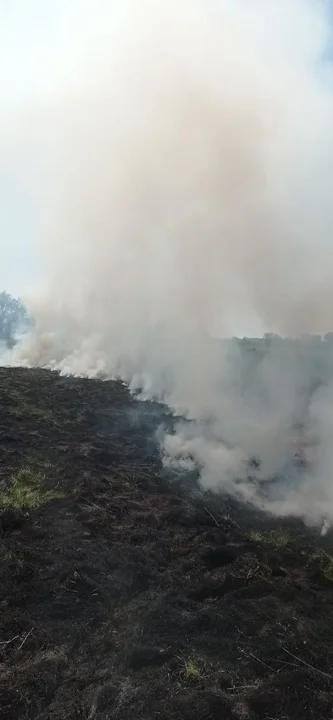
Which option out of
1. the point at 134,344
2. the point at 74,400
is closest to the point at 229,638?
the point at 74,400

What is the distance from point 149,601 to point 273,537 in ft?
12.8

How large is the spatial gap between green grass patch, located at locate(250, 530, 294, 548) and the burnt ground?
0.16ft

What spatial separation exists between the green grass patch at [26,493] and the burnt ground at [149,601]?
49 mm

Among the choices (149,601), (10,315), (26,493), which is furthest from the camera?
(10,315)

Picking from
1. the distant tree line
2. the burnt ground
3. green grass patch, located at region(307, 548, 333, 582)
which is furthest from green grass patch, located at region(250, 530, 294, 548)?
the distant tree line

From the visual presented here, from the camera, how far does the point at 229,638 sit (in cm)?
672

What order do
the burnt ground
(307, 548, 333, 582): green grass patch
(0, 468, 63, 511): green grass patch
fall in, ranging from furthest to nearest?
(0, 468, 63, 511): green grass patch < (307, 548, 333, 582): green grass patch < the burnt ground

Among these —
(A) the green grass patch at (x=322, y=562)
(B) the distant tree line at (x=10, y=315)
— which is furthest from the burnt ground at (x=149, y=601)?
(B) the distant tree line at (x=10, y=315)

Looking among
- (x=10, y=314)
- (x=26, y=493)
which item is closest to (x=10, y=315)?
(x=10, y=314)

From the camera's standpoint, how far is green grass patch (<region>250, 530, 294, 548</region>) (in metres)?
10.0

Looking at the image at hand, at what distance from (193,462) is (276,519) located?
4.08 m

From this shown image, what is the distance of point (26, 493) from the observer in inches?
A: 449

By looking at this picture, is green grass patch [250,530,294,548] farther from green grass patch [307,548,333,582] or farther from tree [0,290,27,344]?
tree [0,290,27,344]

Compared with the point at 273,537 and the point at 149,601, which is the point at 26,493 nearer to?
the point at 149,601
